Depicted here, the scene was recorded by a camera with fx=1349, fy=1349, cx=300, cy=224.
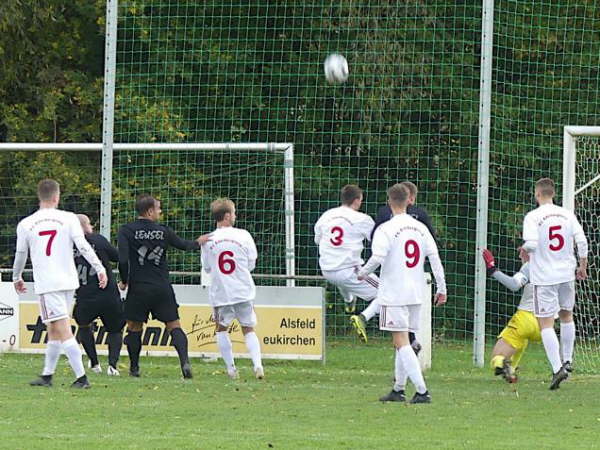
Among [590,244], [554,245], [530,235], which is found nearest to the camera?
[530,235]

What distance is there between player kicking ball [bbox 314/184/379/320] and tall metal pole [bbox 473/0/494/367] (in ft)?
4.99

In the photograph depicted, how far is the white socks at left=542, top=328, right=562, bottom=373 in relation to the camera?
44.3 feet

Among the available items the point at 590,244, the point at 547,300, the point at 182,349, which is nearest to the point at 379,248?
the point at 547,300

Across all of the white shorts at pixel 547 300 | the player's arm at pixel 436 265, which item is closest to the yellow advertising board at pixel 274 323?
the white shorts at pixel 547 300

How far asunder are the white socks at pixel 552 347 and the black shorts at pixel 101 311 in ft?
15.3

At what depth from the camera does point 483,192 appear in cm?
1694

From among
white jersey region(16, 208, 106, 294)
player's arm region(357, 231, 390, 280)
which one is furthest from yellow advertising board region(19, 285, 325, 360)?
player's arm region(357, 231, 390, 280)

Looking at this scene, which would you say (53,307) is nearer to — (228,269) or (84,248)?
(84,248)

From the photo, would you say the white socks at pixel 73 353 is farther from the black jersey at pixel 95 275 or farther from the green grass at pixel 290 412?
the black jersey at pixel 95 275

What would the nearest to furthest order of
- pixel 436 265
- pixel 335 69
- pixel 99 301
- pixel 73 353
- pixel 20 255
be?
pixel 436 265, pixel 73 353, pixel 20 255, pixel 99 301, pixel 335 69

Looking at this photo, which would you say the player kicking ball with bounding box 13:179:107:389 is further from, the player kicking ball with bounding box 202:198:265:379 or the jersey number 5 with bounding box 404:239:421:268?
the jersey number 5 with bounding box 404:239:421:268

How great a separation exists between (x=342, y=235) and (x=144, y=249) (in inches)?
108

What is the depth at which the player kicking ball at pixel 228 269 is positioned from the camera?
14273mm

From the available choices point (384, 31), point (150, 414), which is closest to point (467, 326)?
point (384, 31)
